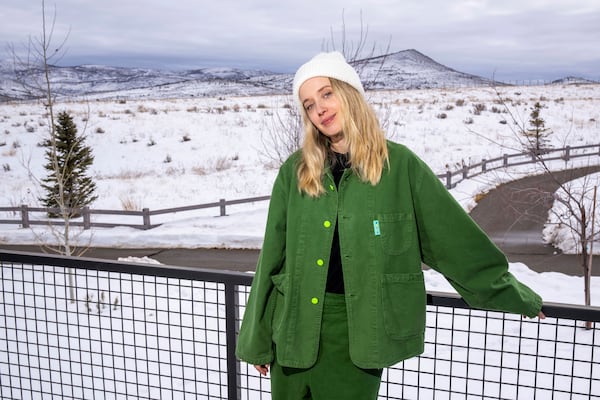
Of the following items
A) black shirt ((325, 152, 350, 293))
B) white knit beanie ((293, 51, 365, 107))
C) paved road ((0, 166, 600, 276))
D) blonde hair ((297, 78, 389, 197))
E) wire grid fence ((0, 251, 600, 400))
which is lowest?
paved road ((0, 166, 600, 276))

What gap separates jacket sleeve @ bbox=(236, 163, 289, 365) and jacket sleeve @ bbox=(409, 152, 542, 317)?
0.44 meters

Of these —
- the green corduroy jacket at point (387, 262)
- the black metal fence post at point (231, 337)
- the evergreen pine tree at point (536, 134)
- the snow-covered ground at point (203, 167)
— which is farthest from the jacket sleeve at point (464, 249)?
the evergreen pine tree at point (536, 134)

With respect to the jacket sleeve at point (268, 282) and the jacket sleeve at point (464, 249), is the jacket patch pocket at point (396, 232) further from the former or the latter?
the jacket sleeve at point (268, 282)

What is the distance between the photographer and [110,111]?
125 ft

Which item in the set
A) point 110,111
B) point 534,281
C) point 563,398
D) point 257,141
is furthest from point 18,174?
point 563,398

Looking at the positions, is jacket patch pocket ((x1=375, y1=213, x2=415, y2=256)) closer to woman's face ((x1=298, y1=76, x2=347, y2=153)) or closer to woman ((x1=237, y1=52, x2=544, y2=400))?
woman ((x1=237, y1=52, x2=544, y2=400))

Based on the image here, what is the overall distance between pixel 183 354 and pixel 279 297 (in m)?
2.84

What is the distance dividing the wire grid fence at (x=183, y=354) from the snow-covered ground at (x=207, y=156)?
2.85 metres

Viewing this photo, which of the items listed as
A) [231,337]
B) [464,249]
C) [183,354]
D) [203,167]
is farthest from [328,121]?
[203,167]

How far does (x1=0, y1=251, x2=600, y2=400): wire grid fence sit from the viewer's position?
2430 millimetres

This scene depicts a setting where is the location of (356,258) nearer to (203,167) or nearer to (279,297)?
(279,297)

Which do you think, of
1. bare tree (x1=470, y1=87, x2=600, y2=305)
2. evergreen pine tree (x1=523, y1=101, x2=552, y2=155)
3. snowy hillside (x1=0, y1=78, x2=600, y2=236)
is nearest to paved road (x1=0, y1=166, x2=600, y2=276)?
bare tree (x1=470, y1=87, x2=600, y2=305)

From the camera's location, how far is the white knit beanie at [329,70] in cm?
183

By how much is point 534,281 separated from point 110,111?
114 feet
